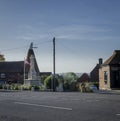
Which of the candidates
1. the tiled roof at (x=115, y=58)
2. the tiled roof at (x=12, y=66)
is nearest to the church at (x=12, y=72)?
the tiled roof at (x=12, y=66)

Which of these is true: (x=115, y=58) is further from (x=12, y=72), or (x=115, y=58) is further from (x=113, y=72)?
(x=12, y=72)

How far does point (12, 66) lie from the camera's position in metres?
92.7

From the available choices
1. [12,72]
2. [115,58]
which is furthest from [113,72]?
[12,72]

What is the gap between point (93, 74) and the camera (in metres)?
79.5

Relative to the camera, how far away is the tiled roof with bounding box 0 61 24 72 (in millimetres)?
90562

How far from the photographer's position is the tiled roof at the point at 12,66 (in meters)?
90.6

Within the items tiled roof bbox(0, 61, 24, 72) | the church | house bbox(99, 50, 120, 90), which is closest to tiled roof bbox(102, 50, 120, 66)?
house bbox(99, 50, 120, 90)

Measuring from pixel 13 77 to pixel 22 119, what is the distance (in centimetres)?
7806

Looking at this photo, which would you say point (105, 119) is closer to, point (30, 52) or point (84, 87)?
point (84, 87)

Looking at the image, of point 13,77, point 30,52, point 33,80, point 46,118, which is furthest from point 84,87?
point 13,77

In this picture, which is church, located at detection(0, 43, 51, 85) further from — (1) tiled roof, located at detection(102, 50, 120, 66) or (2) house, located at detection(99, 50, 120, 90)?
(2) house, located at detection(99, 50, 120, 90)

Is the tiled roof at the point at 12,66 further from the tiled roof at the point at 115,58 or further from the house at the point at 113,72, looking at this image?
the house at the point at 113,72

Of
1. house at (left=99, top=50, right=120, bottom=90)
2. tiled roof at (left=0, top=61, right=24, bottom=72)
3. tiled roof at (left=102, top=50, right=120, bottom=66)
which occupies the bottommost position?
house at (left=99, top=50, right=120, bottom=90)

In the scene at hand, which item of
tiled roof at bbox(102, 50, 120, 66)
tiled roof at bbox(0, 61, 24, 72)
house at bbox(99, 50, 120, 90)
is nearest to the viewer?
house at bbox(99, 50, 120, 90)
